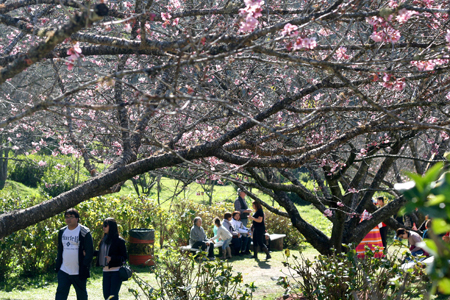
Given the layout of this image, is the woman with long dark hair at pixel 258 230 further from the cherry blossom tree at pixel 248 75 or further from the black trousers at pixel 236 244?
the cherry blossom tree at pixel 248 75

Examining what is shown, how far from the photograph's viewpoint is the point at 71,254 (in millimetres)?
5777

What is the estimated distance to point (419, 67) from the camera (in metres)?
3.79

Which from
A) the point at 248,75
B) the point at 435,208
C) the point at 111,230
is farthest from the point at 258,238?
the point at 435,208

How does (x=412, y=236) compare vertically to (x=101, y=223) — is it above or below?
below

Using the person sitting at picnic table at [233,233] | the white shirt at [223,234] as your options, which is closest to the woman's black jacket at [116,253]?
the white shirt at [223,234]

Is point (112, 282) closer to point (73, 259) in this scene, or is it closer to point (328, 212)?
point (73, 259)

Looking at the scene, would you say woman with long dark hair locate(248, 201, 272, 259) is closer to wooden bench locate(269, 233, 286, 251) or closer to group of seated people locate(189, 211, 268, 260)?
group of seated people locate(189, 211, 268, 260)

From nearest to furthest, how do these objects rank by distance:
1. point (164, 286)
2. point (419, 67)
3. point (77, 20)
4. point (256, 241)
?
point (77, 20)
point (419, 67)
point (164, 286)
point (256, 241)

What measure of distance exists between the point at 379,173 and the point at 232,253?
6263 mm

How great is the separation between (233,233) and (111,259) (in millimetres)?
5849

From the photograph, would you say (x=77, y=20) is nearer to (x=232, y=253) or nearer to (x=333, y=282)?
(x=333, y=282)

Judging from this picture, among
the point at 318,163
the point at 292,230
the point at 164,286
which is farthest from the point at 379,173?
the point at 292,230

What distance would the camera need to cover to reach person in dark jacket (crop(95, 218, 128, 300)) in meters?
5.97

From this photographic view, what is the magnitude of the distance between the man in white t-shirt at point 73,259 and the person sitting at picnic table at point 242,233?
20.8 feet
